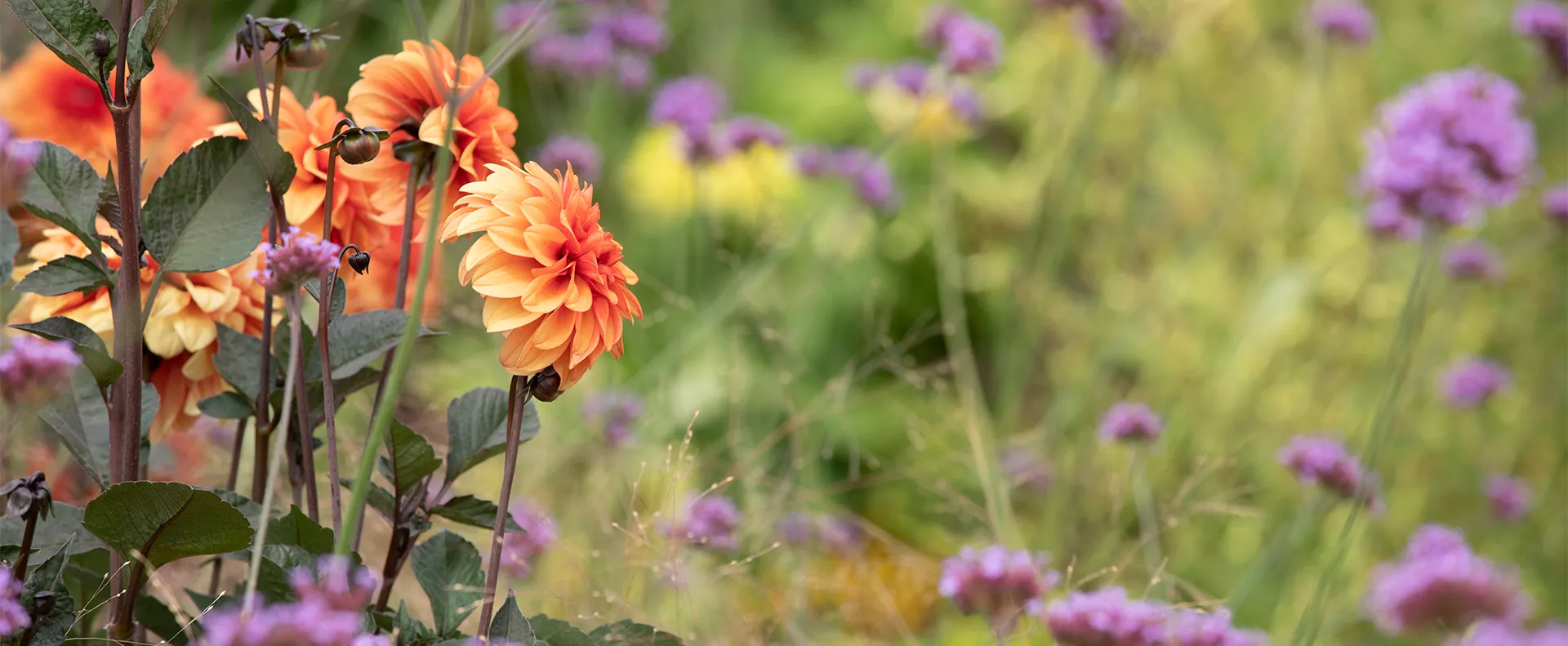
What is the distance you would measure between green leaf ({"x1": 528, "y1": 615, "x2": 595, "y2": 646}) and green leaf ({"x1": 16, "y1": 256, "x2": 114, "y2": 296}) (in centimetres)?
21

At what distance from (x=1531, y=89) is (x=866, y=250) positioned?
1.15 m

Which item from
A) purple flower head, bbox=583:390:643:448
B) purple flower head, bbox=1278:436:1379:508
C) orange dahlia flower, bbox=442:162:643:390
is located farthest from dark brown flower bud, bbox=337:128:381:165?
purple flower head, bbox=1278:436:1379:508

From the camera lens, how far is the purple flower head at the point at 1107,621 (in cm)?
55

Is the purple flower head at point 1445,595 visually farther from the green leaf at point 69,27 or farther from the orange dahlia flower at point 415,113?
the green leaf at point 69,27

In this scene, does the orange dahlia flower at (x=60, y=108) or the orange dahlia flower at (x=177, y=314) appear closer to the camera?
the orange dahlia flower at (x=177, y=314)

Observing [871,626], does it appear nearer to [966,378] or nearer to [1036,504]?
[966,378]

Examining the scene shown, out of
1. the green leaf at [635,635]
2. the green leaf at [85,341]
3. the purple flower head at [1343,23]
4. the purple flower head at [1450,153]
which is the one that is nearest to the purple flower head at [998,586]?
the green leaf at [635,635]

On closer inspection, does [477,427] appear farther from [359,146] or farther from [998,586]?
[998,586]

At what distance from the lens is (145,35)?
44 centimetres

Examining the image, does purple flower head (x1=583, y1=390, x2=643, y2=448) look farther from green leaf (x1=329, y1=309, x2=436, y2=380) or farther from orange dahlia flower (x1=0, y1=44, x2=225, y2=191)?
green leaf (x1=329, y1=309, x2=436, y2=380)

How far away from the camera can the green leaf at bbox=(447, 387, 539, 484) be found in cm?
50

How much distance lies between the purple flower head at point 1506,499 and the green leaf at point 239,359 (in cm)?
136

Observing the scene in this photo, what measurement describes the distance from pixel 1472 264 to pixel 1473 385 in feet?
0.57

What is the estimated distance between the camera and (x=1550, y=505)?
1.70 metres
